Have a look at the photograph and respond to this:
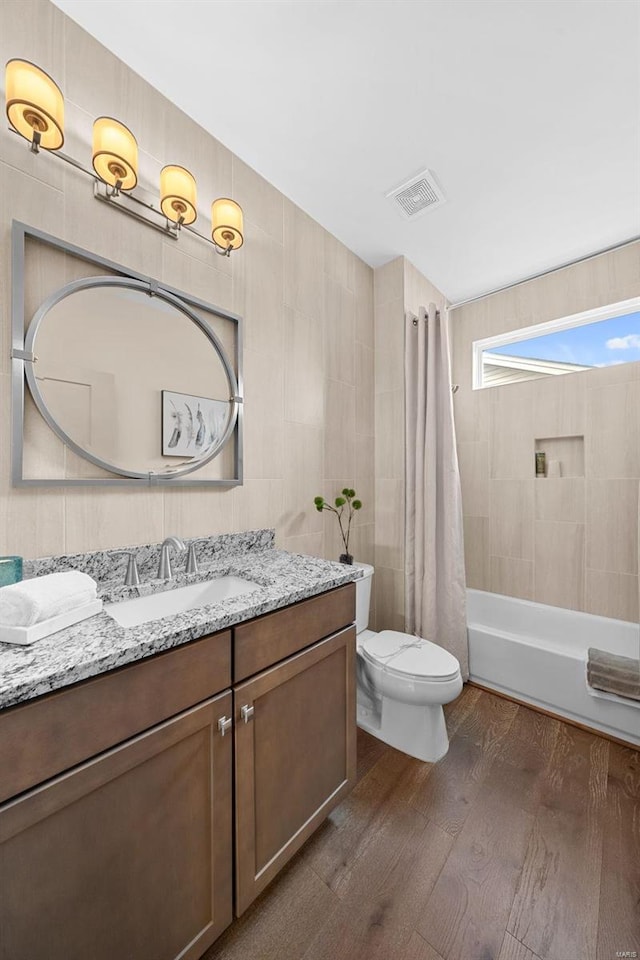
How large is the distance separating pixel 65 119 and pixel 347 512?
1.88 meters

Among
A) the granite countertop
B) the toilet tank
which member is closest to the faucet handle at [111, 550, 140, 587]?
the granite countertop

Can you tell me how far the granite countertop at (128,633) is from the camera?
61 centimetres

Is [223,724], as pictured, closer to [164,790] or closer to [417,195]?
[164,790]

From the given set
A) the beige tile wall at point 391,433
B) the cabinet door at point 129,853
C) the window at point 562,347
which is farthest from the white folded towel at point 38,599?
the window at point 562,347

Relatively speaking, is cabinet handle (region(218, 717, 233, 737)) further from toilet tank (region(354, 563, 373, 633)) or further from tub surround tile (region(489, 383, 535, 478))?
tub surround tile (region(489, 383, 535, 478))

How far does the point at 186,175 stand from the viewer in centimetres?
128

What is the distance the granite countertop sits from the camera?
1.99 feet

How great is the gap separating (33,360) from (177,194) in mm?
730

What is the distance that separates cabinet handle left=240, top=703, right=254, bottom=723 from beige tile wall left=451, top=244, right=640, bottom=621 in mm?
2143

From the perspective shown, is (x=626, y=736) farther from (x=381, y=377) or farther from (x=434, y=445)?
(x=381, y=377)

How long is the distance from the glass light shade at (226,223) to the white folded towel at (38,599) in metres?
1.31

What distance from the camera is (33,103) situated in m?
0.96

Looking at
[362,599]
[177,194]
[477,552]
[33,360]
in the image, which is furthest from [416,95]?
[477,552]

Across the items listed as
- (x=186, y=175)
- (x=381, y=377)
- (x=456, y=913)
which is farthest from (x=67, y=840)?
(x=381, y=377)
